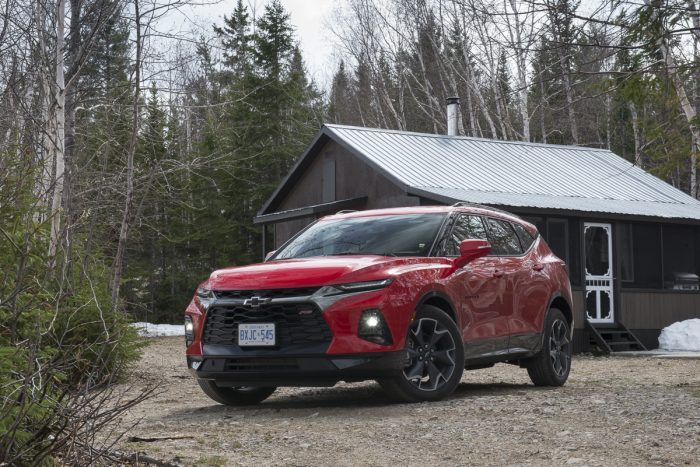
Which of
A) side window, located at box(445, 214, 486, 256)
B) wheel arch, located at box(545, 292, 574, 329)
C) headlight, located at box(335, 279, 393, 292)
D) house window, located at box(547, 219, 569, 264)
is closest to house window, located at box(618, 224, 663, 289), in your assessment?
house window, located at box(547, 219, 569, 264)

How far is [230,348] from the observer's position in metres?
8.53

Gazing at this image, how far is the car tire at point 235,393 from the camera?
914 cm

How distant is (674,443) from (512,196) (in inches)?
598

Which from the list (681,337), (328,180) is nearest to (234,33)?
(328,180)

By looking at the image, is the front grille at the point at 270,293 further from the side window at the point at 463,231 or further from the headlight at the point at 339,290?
the side window at the point at 463,231

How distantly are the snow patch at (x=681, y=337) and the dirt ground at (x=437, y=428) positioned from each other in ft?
42.1

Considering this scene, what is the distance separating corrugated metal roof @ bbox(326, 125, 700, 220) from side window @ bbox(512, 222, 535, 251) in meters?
8.90

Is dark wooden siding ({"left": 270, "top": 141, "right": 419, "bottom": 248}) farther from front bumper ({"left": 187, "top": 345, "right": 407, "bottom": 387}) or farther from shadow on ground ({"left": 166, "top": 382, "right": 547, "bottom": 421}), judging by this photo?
front bumper ({"left": 187, "top": 345, "right": 407, "bottom": 387})

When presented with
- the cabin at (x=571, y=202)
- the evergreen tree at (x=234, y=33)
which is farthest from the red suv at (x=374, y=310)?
the evergreen tree at (x=234, y=33)

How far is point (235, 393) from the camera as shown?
938 centimetres

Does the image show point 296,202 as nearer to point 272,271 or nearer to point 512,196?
point 512,196

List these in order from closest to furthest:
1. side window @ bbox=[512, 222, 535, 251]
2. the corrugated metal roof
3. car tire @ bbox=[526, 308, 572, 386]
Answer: car tire @ bbox=[526, 308, 572, 386]
side window @ bbox=[512, 222, 535, 251]
the corrugated metal roof

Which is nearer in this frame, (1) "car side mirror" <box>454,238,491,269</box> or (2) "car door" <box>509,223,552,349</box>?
(1) "car side mirror" <box>454,238,491,269</box>

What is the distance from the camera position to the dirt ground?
245 inches
